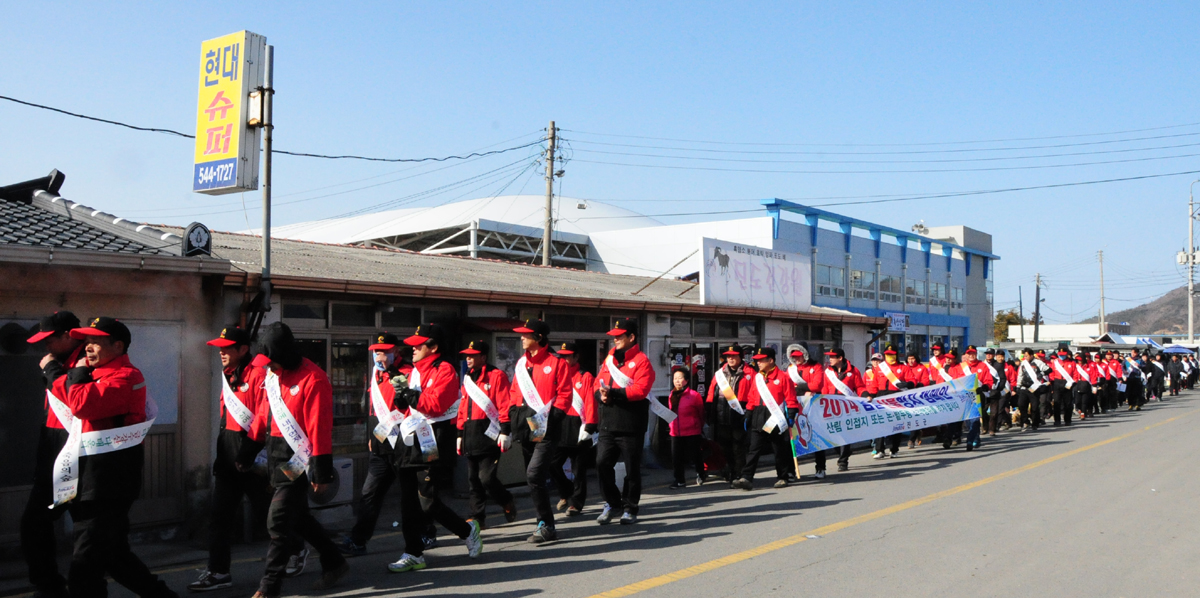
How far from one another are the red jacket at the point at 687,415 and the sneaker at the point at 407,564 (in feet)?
19.0

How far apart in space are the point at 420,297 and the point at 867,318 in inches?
508

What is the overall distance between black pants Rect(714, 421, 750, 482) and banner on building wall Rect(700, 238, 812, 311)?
13.6 ft

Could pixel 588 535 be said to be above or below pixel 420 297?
below

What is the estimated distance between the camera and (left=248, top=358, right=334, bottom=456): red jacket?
6.14m

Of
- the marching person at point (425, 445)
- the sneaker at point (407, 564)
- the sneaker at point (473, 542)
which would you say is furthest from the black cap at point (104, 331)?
the sneaker at point (473, 542)

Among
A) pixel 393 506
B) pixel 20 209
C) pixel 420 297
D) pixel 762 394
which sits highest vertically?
pixel 20 209

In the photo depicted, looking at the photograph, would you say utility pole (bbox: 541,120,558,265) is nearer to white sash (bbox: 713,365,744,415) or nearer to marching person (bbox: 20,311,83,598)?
white sash (bbox: 713,365,744,415)

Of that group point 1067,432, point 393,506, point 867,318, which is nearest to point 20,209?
point 393,506

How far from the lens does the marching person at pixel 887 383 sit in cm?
1575

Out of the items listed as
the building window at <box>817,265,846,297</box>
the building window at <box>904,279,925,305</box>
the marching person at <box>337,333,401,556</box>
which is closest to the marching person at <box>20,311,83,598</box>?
the marching person at <box>337,333,401,556</box>

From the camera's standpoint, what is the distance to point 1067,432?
20.1m

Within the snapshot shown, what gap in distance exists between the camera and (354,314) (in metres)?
11.0

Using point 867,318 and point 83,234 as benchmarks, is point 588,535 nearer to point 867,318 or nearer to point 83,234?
point 83,234

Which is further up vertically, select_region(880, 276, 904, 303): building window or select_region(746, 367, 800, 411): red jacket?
select_region(880, 276, 904, 303): building window
